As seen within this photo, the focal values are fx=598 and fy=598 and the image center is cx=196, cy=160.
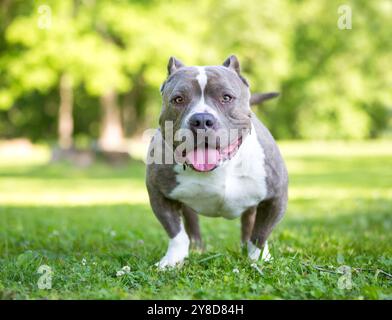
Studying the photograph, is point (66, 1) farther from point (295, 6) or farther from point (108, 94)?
point (295, 6)

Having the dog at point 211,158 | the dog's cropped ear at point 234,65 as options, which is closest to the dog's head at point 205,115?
the dog at point 211,158

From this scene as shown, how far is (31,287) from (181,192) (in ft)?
4.41

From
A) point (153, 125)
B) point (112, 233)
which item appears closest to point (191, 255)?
point (112, 233)

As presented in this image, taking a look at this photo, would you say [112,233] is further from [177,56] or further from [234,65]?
[177,56]

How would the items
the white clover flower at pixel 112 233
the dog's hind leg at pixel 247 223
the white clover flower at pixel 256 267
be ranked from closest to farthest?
the white clover flower at pixel 256 267 < the dog's hind leg at pixel 247 223 < the white clover flower at pixel 112 233

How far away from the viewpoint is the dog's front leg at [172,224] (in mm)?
4473

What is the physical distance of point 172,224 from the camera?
461 cm

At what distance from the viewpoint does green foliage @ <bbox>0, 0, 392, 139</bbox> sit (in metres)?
18.9

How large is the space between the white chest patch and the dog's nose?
1.68 ft

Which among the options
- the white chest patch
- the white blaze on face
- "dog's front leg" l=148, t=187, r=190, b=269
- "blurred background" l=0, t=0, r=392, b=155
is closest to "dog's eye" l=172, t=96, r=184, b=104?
the white blaze on face

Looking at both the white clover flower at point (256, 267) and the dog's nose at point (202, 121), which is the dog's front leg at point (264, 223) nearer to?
the white clover flower at point (256, 267)

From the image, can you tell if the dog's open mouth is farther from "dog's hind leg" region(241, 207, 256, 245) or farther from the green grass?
"dog's hind leg" region(241, 207, 256, 245)

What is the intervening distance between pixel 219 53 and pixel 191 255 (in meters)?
25.7
